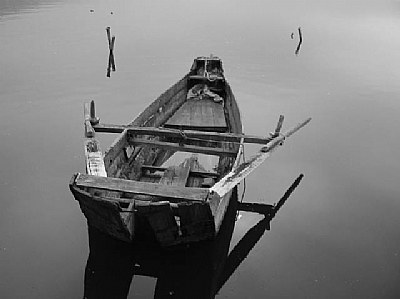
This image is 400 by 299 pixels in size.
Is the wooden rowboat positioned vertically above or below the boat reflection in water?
above

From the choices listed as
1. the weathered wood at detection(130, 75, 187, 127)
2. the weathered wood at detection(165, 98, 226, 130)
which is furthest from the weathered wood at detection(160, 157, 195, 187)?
the weathered wood at detection(165, 98, 226, 130)

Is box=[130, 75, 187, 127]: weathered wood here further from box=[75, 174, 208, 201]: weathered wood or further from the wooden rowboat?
box=[75, 174, 208, 201]: weathered wood

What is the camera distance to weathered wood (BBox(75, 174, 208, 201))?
756 cm

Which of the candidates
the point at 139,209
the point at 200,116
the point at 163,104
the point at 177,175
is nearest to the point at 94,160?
the point at 139,209

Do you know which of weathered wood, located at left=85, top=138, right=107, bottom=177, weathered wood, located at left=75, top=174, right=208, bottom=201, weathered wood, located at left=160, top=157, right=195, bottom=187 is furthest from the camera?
weathered wood, located at left=160, top=157, right=195, bottom=187

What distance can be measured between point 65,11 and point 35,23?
7770 mm

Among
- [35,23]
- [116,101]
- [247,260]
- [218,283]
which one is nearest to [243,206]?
[247,260]

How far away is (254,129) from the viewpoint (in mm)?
17172

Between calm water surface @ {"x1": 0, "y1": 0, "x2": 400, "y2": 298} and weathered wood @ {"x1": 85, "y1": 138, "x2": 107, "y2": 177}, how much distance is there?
263cm

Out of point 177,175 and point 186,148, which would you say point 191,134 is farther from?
point 177,175

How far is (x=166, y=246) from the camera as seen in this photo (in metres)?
8.98

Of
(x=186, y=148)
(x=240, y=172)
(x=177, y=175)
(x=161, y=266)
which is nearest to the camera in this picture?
(x=240, y=172)

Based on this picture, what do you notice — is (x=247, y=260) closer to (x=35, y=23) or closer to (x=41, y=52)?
(x=41, y=52)

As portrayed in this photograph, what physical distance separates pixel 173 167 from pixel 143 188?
336 cm
